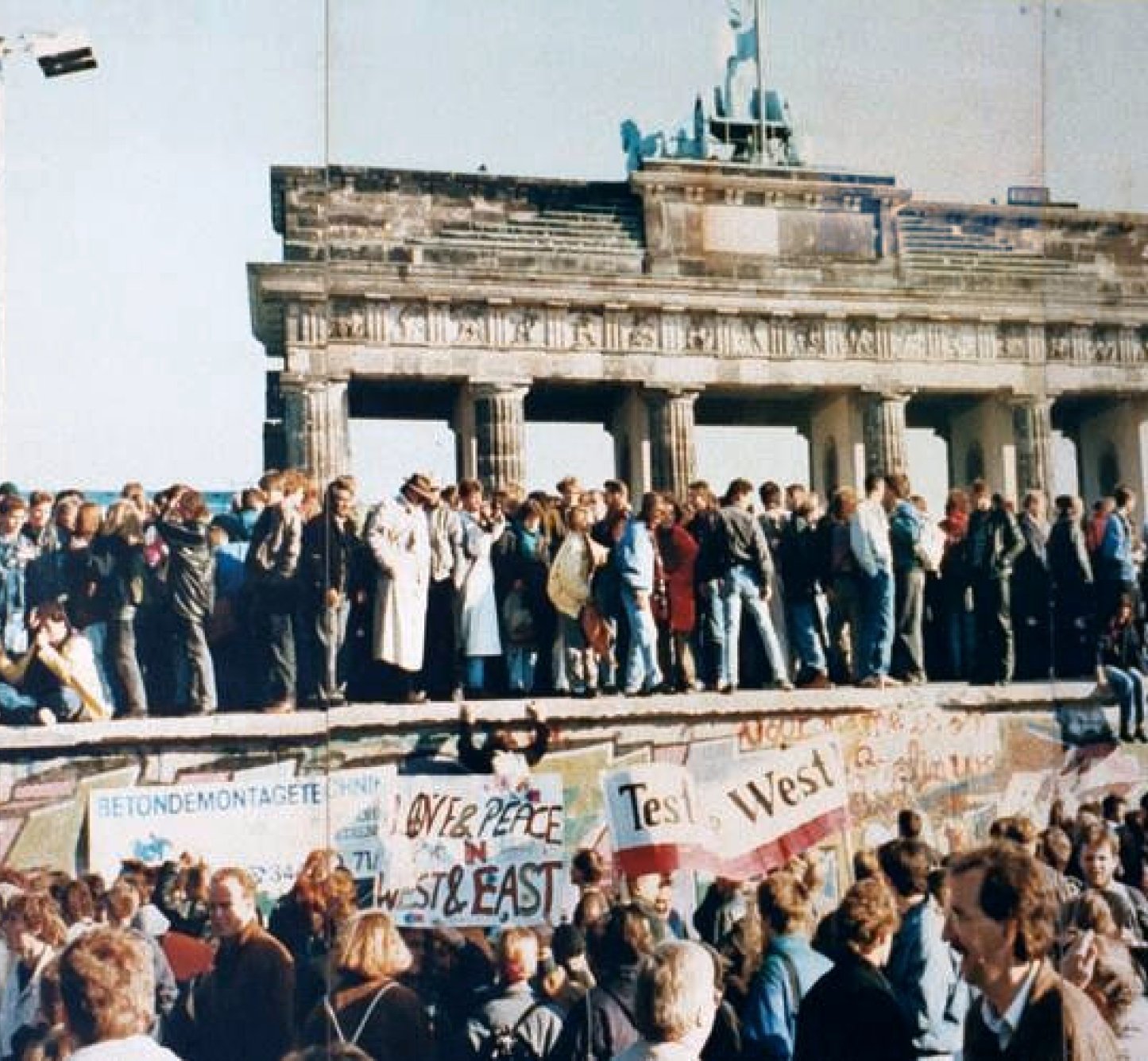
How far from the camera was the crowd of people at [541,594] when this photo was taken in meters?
8.45

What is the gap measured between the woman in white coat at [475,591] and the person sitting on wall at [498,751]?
0.21 m

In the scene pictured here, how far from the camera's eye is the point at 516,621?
29.9 feet

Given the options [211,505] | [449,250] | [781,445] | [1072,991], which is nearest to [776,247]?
[781,445]

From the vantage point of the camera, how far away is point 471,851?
8.77m

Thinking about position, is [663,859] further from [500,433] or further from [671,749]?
[500,433]

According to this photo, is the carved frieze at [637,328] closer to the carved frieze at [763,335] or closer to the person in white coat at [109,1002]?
the carved frieze at [763,335]

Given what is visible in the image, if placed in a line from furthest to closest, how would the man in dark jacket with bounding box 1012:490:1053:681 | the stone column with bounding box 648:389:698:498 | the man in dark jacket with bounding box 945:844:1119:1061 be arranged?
the man in dark jacket with bounding box 1012:490:1053:681, the stone column with bounding box 648:389:698:498, the man in dark jacket with bounding box 945:844:1119:1061

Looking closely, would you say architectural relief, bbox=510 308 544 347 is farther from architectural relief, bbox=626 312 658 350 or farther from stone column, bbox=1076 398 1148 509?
stone column, bbox=1076 398 1148 509

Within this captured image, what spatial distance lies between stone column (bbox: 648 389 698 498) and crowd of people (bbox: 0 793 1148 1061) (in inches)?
86.2

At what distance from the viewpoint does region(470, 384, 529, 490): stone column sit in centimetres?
941

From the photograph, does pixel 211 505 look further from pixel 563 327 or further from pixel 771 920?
pixel 771 920

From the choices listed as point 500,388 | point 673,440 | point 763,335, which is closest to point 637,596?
point 673,440

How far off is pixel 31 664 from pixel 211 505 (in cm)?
113

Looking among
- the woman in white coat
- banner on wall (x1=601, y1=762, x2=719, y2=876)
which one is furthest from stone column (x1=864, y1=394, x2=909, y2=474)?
the woman in white coat
